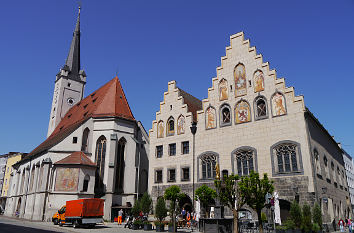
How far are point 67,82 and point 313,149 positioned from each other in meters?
46.7

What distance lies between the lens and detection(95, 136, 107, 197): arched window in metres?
34.3

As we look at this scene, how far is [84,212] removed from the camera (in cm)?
2289

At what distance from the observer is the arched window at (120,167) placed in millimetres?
35688

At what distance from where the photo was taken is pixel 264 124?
25797 mm

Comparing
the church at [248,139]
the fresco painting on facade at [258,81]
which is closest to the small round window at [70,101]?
the church at [248,139]

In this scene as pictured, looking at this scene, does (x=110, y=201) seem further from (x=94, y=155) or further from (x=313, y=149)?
(x=313, y=149)

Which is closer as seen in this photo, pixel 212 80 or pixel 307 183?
pixel 307 183

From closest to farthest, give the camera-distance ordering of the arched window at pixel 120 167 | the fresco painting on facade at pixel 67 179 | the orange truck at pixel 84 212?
the orange truck at pixel 84 212 → the fresco painting on facade at pixel 67 179 → the arched window at pixel 120 167

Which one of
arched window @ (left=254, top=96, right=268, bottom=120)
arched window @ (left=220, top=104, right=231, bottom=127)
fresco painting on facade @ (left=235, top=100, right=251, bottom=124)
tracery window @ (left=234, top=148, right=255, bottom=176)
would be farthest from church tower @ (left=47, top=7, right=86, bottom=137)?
arched window @ (left=254, top=96, right=268, bottom=120)

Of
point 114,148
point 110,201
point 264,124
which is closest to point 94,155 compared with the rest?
point 114,148

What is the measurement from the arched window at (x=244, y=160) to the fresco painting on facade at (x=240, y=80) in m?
5.56

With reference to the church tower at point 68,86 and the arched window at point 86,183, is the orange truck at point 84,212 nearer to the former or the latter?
the arched window at point 86,183

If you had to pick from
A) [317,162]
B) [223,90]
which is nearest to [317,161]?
[317,162]

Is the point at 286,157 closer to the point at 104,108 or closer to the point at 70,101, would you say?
the point at 104,108
